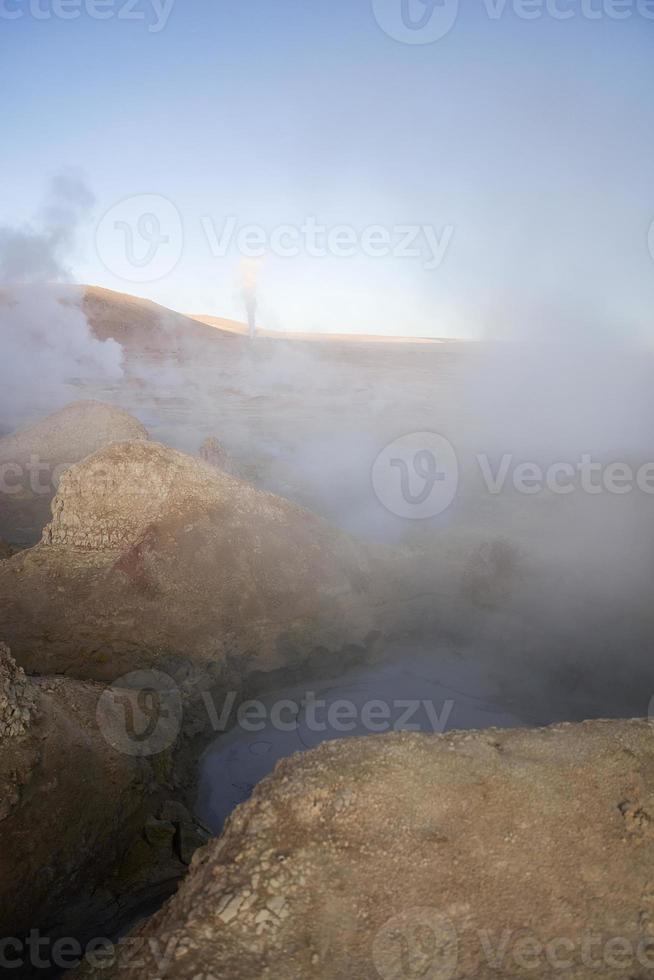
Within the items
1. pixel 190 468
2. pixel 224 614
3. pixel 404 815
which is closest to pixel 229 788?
pixel 224 614

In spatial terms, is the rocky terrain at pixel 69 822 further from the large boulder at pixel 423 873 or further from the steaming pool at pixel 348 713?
the large boulder at pixel 423 873

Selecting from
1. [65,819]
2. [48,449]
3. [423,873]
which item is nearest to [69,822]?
[65,819]

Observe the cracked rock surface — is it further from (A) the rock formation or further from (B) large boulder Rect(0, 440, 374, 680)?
(B) large boulder Rect(0, 440, 374, 680)

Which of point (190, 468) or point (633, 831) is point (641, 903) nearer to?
point (633, 831)

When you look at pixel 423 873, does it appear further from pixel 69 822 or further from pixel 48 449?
pixel 48 449

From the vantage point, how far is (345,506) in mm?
12734

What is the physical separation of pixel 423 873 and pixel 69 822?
288cm

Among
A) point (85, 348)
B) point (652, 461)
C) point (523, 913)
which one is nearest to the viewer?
point (523, 913)

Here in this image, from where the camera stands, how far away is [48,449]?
12914 millimetres

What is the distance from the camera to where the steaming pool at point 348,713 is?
623cm

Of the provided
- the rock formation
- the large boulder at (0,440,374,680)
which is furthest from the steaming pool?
the rock formation

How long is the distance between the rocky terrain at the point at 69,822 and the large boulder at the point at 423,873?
141cm

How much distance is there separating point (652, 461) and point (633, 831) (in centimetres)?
1492

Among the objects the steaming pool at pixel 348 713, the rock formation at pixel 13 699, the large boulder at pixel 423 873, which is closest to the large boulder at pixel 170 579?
the steaming pool at pixel 348 713
